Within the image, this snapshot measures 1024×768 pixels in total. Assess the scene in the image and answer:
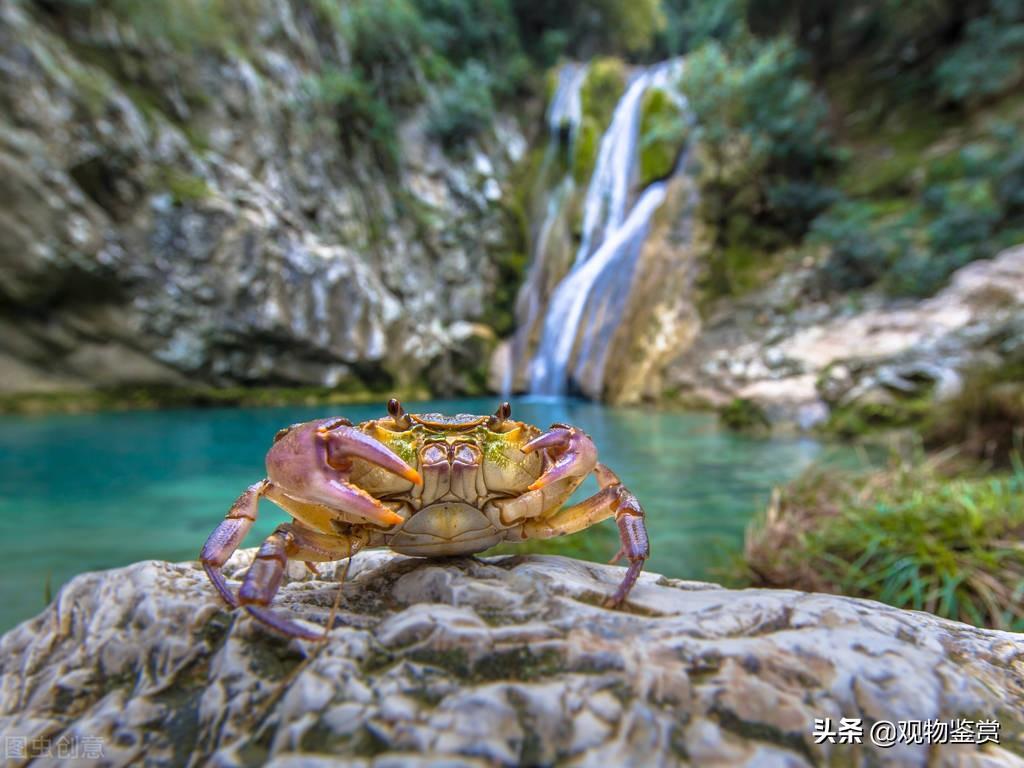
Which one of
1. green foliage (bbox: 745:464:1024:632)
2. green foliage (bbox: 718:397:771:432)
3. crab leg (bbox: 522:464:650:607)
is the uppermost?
crab leg (bbox: 522:464:650:607)

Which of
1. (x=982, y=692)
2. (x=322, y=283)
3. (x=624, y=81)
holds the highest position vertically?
(x=624, y=81)

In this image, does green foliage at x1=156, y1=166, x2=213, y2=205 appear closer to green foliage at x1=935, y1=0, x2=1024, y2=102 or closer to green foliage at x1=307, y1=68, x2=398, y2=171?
green foliage at x1=307, y1=68, x2=398, y2=171

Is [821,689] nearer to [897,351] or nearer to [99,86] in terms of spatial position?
[897,351]

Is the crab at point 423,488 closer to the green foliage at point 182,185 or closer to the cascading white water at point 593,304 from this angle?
the green foliage at point 182,185

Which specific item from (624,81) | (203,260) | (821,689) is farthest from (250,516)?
(624,81)

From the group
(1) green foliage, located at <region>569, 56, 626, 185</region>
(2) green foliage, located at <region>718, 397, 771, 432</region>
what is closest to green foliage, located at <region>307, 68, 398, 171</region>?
(1) green foliage, located at <region>569, 56, 626, 185</region>

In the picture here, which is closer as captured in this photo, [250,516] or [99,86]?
[250,516]
